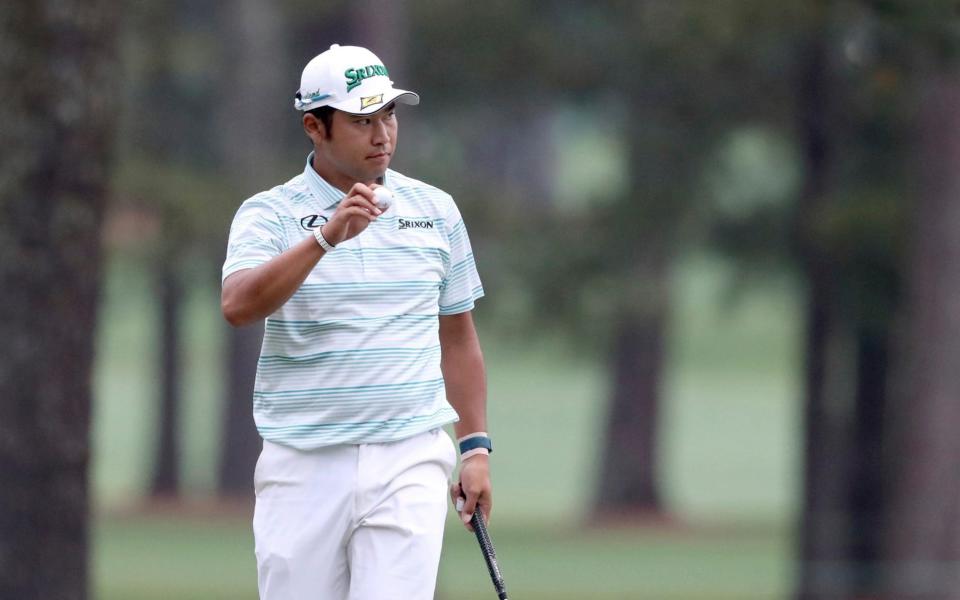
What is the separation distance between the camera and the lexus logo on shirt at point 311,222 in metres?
5.13

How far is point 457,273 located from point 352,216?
0.74 m

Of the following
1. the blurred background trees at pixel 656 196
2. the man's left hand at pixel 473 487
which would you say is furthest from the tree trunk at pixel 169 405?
the man's left hand at pixel 473 487

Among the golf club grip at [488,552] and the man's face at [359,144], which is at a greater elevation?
the man's face at [359,144]

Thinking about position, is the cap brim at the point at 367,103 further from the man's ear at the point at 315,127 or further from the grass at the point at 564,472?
the grass at the point at 564,472

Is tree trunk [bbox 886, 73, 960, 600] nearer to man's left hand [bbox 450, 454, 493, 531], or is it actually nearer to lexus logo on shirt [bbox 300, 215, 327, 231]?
man's left hand [bbox 450, 454, 493, 531]

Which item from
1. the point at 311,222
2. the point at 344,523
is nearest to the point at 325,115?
the point at 311,222

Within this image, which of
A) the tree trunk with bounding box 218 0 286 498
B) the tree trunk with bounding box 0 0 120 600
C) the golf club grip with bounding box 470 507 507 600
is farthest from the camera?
the tree trunk with bounding box 218 0 286 498

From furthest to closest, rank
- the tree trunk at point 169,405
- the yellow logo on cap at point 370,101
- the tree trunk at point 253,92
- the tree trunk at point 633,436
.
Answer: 1. the tree trunk at point 169,405
2. the tree trunk at point 633,436
3. the tree trunk at point 253,92
4. the yellow logo on cap at point 370,101

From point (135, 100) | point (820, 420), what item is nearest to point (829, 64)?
point (820, 420)

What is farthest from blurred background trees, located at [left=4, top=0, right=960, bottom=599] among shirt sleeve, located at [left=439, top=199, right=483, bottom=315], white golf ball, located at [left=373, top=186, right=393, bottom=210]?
white golf ball, located at [left=373, top=186, right=393, bottom=210]

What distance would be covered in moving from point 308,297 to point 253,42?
20.3 meters

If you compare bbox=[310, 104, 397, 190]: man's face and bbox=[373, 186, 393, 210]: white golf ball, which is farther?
bbox=[310, 104, 397, 190]: man's face

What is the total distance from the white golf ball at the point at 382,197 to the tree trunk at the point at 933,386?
10.2 metres

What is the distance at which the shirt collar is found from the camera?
205 inches
